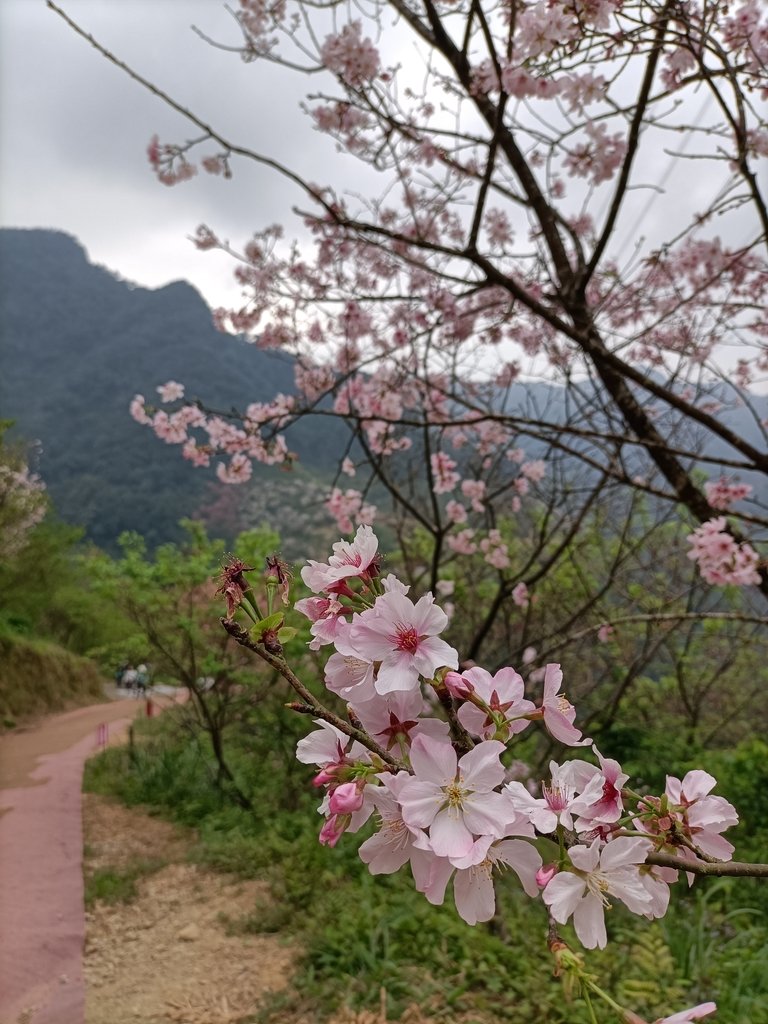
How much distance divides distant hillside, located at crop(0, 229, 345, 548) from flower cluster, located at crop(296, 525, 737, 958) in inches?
1098

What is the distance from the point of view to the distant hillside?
137 feet

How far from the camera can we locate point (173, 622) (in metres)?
6.07

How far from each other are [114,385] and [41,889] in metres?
68.1

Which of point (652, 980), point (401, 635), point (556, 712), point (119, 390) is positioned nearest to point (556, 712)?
point (556, 712)

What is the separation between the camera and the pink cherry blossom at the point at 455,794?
0.63 meters

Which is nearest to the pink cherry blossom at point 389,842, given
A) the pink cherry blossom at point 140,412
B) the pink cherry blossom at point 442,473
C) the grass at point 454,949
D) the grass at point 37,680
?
the grass at point 454,949

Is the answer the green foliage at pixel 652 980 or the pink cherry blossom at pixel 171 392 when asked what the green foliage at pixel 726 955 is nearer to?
the green foliage at pixel 652 980

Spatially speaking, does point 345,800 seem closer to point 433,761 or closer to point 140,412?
point 433,761

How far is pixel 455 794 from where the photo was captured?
2.13 feet

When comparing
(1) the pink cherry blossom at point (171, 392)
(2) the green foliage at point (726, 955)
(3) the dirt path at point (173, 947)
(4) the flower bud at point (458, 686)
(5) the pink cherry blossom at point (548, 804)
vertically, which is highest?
(1) the pink cherry blossom at point (171, 392)

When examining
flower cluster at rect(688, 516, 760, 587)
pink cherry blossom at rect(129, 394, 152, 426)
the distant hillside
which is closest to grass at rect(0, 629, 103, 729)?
pink cherry blossom at rect(129, 394, 152, 426)

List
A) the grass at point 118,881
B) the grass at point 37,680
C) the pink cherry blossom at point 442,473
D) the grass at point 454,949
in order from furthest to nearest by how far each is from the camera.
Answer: the grass at point 37,680 < the pink cherry blossom at point 442,473 < the grass at point 118,881 < the grass at point 454,949

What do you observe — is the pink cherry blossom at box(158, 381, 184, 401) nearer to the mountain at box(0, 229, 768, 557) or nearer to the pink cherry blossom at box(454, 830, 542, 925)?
the pink cherry blossom at box(454, 830, 542, 925)

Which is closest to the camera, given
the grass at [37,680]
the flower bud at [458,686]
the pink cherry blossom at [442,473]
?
the flower bud at [458,686]
